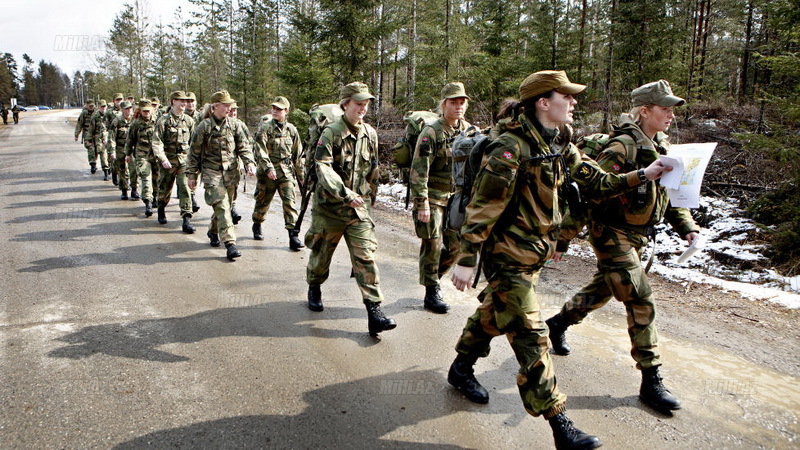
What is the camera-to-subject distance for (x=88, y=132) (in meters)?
15.4

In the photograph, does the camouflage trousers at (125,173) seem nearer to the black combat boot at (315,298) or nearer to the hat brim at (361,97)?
the black combat boot at (315,298)

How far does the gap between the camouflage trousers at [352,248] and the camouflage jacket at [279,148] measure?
357 centimetres

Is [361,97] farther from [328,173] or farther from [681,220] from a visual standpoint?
[681,220]

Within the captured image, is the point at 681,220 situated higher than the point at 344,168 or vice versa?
the point at 344,168

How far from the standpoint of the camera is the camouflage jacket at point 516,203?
2.98m

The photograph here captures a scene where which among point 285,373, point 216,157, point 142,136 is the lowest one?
point 285,373

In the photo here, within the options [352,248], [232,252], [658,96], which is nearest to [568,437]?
[658,96]

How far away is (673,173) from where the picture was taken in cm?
325

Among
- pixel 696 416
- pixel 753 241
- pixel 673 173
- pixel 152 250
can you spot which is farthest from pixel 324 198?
pixel 753 241

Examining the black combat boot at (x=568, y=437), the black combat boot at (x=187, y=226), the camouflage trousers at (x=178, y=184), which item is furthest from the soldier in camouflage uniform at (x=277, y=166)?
the black combat boot at (x=568, y=437)

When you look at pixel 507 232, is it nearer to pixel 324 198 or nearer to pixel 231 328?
pixel 324 198

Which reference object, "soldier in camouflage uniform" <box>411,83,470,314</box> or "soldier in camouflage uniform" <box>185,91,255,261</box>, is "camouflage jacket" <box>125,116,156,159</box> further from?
"soldier in camouflage uniform" <box>411,83,470,314</box>

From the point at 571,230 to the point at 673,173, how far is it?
37.0 inches

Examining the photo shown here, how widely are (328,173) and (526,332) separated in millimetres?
2487
